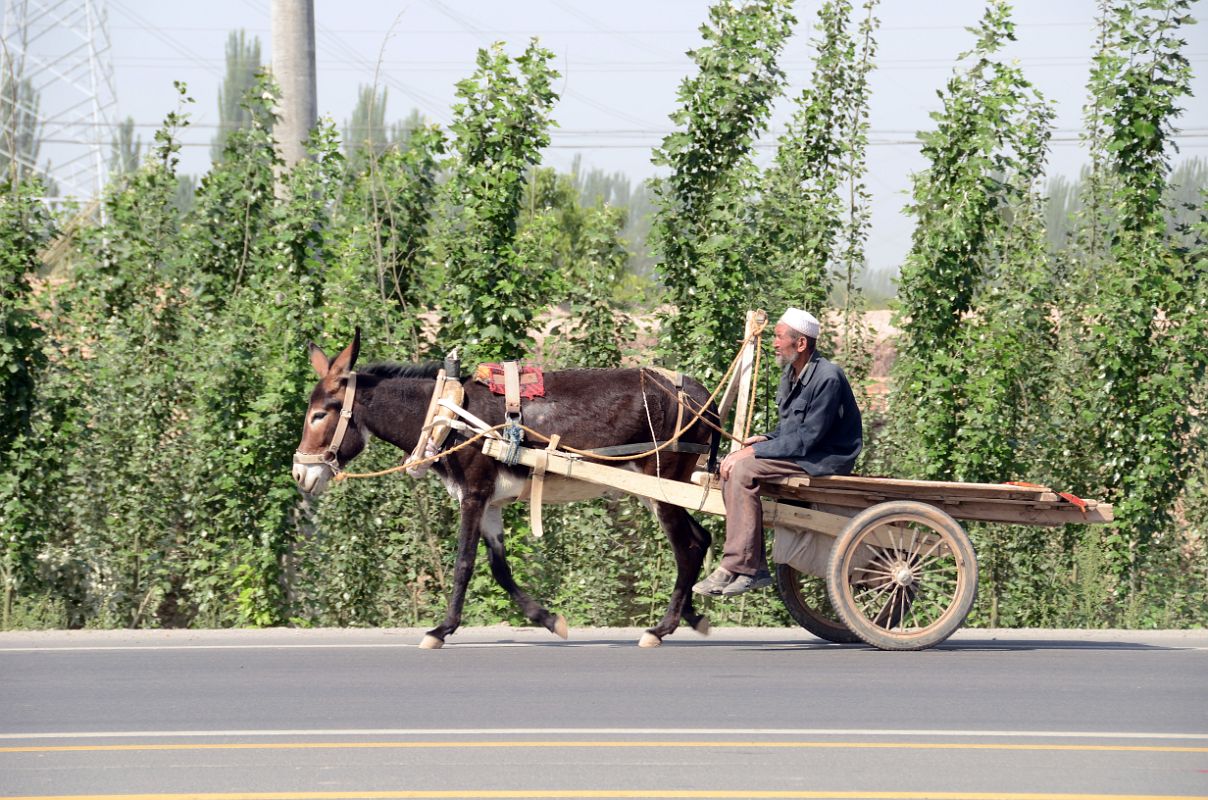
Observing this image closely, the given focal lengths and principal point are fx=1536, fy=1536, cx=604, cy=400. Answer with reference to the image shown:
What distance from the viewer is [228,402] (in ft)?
47.8

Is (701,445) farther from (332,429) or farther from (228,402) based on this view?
(228,402)

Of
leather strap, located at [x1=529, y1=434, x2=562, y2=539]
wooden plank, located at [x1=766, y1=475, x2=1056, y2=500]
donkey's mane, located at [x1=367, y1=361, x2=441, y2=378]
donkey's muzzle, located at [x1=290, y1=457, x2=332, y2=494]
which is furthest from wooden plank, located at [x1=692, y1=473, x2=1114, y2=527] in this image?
donkey's muzzle, located at [x1=290, y1=457, x2=332, y2=494]

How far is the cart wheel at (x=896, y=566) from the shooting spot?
402 inches

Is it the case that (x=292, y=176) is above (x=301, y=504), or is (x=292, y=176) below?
above

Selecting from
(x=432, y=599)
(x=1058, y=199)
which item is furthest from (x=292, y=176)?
(x=1058, y=199)

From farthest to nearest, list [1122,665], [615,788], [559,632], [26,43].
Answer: [26,43] < [559,632] < [1122,665] < [615,788]

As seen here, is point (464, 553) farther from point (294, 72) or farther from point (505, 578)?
point (294, 72)

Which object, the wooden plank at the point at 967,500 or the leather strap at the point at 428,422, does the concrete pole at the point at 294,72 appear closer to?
the leather strap at the point at 428,422

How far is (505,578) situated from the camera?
11.2 metres

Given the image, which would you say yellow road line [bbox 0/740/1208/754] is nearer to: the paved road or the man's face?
the paved road

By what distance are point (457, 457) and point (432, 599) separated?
4.31 metres

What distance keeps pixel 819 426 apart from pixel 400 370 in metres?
3.24

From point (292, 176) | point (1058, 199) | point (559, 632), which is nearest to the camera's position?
point (559, 632)

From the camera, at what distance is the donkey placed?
36.2ft
